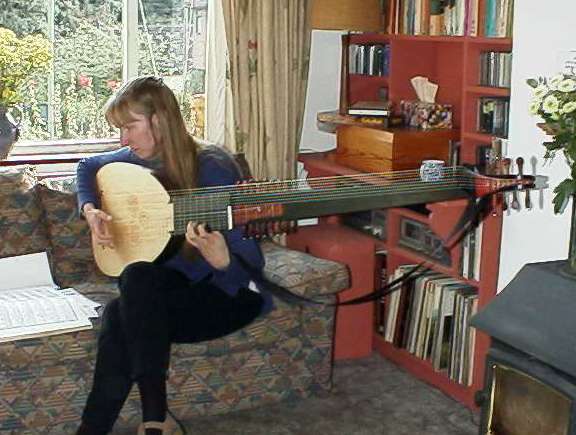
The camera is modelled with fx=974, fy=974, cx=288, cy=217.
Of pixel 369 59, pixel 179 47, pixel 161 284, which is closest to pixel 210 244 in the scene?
pixel 161 284

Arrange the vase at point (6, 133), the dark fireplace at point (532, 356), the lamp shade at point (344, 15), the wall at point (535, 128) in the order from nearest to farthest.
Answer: the dark fireplace at point (532, 356)
the wall at point (535, 128)
the vase at point (6, 133)
the lamp shade at point (344, 15)

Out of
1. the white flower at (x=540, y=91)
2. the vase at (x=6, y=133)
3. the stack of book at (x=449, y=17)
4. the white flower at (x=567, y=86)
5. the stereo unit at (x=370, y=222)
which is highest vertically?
the stack of book at (x=449, y=17)

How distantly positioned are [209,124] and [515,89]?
141 centimetres

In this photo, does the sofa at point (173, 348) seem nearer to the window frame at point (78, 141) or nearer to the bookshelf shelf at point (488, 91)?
the window frame at point (78, 141)

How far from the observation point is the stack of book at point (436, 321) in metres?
3.38

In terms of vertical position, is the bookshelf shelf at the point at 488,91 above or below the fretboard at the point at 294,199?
above

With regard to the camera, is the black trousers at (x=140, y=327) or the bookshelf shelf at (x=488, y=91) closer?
the black trousers at (x=140, y=327)

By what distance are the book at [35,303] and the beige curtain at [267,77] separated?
3.33ft

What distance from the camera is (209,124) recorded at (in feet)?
13.2

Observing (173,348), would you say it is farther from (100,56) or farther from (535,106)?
(100,56)

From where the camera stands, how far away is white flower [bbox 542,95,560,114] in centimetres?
241

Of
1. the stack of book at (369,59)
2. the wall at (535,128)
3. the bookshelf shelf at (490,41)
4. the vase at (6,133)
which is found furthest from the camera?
the stack of book at (369,59)

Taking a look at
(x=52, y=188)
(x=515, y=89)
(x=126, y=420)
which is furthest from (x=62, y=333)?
(x=515, y=89)

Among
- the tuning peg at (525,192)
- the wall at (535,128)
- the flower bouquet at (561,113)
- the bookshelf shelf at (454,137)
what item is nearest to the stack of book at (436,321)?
the bookshelf shelf at (454,137)
